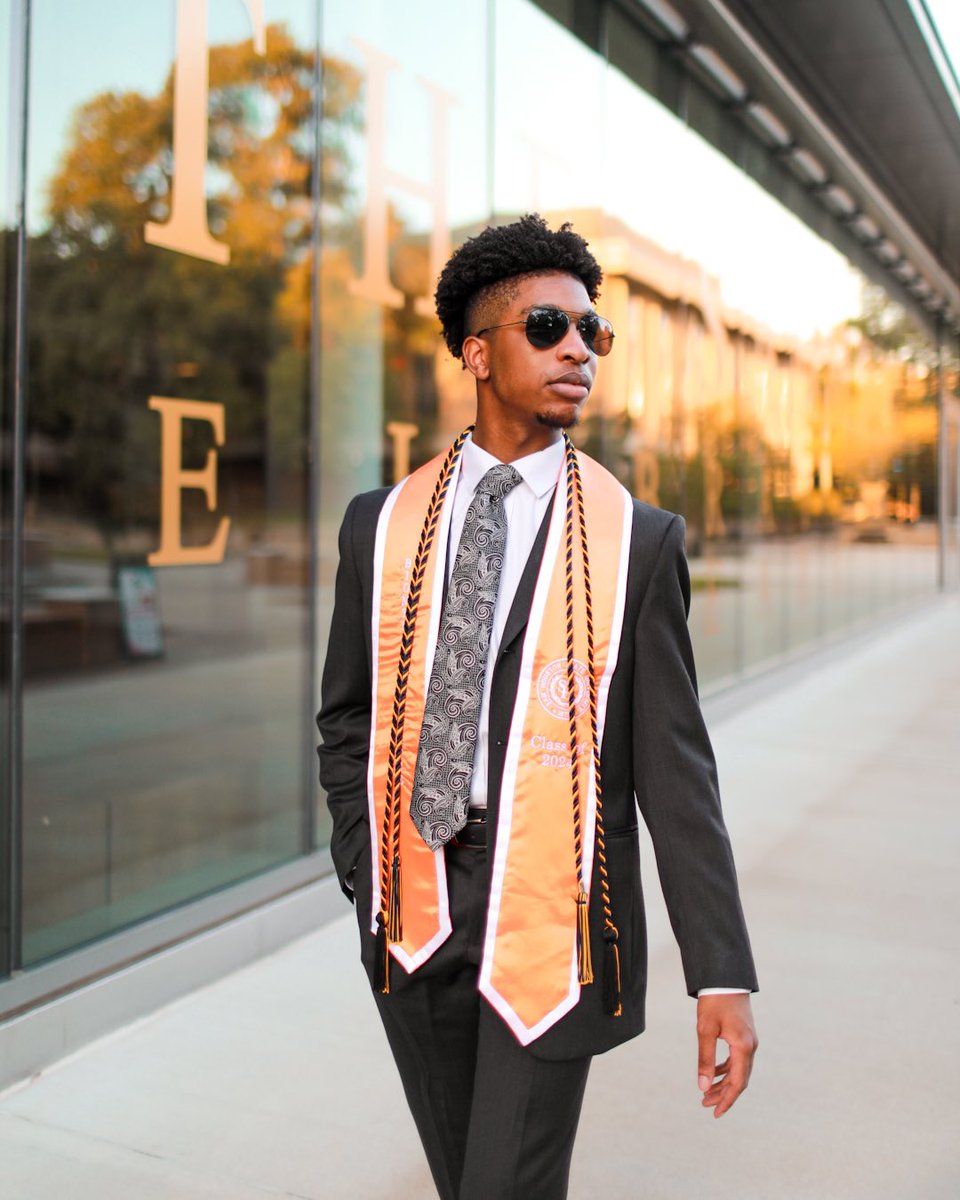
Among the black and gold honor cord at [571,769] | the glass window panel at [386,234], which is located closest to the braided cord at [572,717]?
the black and gold honor cord at [571,769]

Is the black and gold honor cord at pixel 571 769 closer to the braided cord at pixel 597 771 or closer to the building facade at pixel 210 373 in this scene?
the braided cord at pixel 597 771

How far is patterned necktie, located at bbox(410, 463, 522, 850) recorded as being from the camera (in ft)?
6.21

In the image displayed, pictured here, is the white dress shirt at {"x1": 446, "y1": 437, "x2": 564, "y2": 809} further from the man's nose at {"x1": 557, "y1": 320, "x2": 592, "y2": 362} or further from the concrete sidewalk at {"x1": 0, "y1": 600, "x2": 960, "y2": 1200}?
the concrete sidewalk at {"x1": 0, "y1": 600, "x2": 960, "y2": 1200}

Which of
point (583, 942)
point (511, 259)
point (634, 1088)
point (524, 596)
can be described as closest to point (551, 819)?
point (583, 942)

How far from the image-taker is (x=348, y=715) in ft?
7.10

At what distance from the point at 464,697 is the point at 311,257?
4222mm

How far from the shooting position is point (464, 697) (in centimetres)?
190

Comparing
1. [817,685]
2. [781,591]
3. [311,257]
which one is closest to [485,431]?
[311,257]

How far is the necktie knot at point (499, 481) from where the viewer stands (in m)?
1.99

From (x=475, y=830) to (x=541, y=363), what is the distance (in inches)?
27.5

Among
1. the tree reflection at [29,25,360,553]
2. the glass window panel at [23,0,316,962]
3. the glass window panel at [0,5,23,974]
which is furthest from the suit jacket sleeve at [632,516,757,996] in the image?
the tree reflection at [29,25,360,553]

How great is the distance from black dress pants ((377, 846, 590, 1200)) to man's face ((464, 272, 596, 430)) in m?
0.67

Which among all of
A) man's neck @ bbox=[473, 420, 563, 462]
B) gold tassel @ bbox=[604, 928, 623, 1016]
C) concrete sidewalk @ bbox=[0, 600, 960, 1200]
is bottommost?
concrete sidewalk @ bbox=[0, 600, 960, 1200]

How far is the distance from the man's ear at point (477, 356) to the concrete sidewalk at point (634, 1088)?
1991 mm
